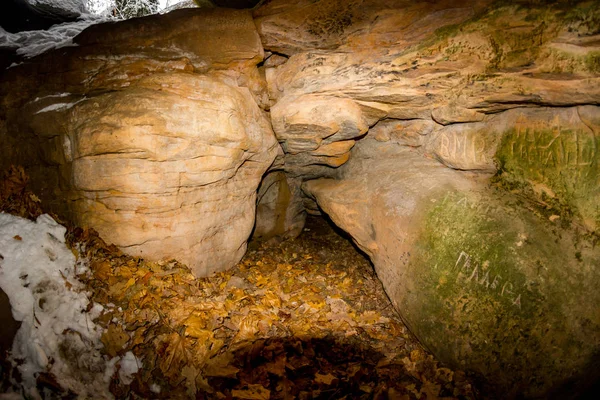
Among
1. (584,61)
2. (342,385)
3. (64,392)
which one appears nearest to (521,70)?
(584,61)

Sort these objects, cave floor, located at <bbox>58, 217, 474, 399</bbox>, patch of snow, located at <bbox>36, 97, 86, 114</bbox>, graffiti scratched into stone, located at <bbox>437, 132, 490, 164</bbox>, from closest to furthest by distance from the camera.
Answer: cave floor, located at <bbox>58, 217, 474, 399</bbox>
graffiti scratched into stone, located at <bbox>437, 132, 490, 164</bbox>
patch of snow, located at <bbox>36, 97, 86, 114</bbox>

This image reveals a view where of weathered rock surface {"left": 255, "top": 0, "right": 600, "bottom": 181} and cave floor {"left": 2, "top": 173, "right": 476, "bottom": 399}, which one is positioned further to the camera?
cave floor {"left": 2, "top": 173, "right": 476, "bottom": 399}

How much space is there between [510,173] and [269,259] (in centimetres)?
479

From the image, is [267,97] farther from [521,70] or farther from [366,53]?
[521,70]

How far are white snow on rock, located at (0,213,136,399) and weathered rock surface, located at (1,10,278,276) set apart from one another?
700 mm

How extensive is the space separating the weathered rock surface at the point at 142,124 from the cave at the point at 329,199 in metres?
0.03

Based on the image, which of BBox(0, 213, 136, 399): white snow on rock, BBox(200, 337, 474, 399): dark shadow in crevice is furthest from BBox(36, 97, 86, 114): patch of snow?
BBox(200, 337, 474, 399): dark shadow in crevice

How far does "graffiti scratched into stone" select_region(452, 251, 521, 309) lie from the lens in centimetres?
348

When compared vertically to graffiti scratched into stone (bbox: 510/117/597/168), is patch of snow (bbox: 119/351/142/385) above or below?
below

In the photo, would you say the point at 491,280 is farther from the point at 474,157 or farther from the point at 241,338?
the point at 241,338

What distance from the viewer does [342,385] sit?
3547mm

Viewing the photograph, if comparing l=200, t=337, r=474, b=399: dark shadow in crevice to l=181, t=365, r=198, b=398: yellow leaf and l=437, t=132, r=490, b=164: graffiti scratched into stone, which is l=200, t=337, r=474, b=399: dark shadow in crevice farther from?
l=437, t=132, r=490, b=164: graffiti scratched into stone

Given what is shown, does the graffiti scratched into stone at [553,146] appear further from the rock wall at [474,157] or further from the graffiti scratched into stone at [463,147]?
the graffiti scratched into stone at [463,147]

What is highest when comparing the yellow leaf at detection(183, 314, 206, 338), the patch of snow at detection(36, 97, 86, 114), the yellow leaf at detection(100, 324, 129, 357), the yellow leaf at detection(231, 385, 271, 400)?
the patch of snow at detection(36, 97, 86, 114)
